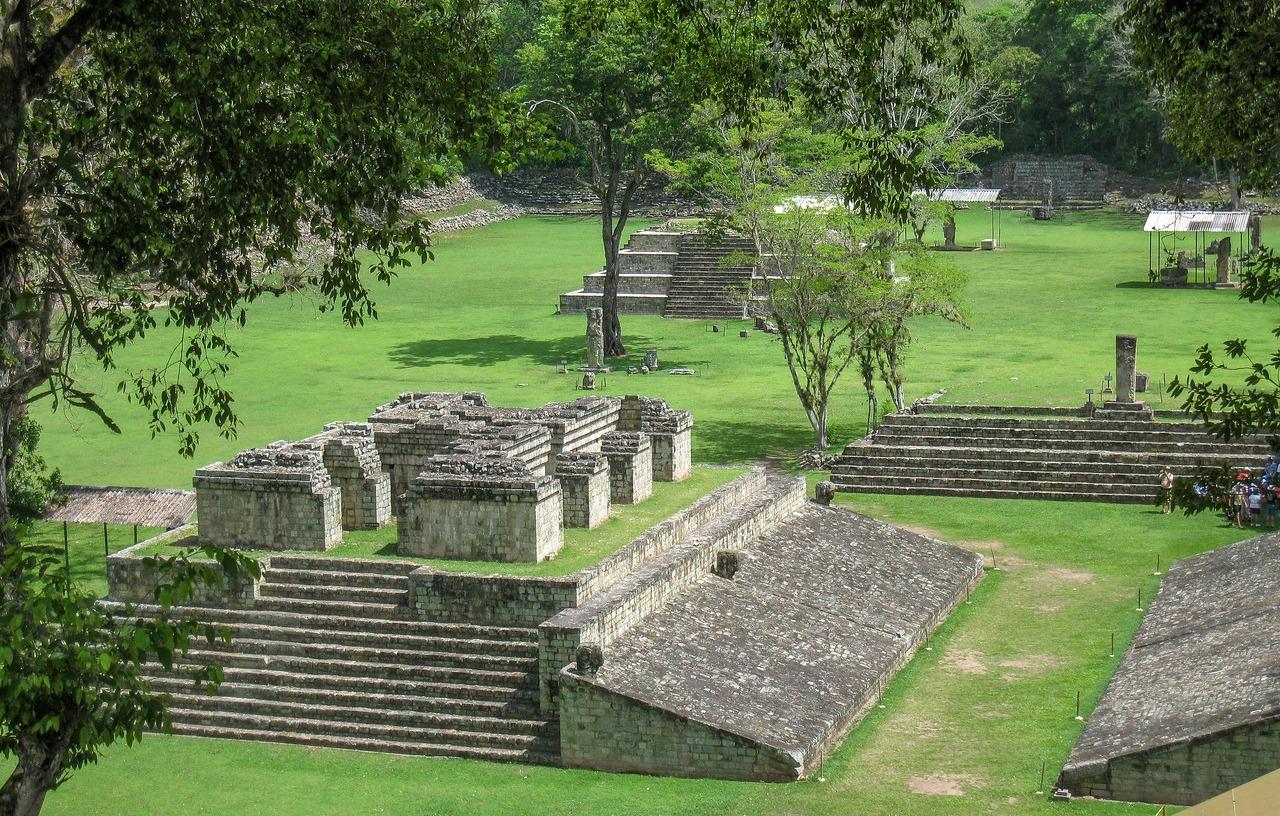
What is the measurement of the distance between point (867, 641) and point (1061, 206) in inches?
2168

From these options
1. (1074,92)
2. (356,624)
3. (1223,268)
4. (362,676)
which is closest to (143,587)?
(356,624)

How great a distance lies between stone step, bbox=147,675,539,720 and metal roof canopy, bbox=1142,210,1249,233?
118 ft

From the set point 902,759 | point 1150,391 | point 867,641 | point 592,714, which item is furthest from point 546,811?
point 1150,391

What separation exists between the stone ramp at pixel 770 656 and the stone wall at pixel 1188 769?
2.85 m

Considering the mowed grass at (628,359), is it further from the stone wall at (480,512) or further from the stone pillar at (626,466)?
the stone wall at (480,512)

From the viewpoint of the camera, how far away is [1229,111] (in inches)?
648

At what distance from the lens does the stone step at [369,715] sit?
59.7 ft

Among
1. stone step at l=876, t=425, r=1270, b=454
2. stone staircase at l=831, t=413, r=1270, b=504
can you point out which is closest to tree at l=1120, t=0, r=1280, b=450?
stone staircase at l=831, t=413, r=1270, b=504

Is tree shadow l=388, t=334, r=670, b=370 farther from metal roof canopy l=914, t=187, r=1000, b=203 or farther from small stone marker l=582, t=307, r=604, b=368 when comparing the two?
metal roof canopy l=914, t=187, r=1000, b=203

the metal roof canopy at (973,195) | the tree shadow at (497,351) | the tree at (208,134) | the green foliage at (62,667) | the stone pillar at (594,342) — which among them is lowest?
the tree shadow at (497,351)

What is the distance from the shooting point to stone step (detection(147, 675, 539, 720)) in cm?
1841

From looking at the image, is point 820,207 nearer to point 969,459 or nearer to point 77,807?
point 969,459

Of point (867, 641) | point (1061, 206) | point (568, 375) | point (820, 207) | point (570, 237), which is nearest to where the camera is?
point (867, 641)

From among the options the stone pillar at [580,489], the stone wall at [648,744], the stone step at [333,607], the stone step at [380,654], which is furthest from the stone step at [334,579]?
the stone wall at [648,744]
